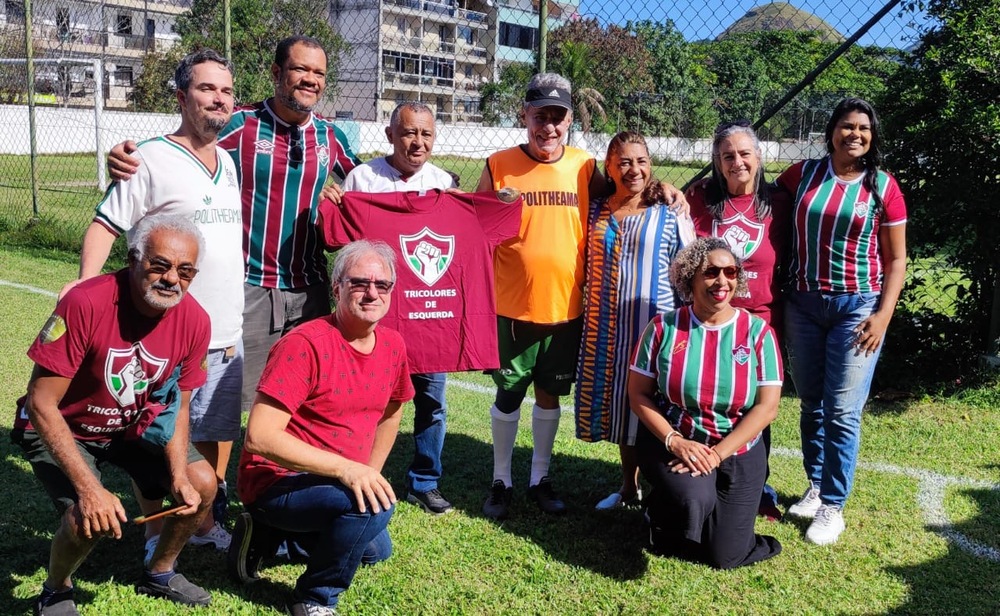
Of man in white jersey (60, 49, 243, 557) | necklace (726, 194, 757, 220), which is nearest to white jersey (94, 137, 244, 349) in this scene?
man in white jersey (60, 49, 243, 557)

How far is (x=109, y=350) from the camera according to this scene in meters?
3.15

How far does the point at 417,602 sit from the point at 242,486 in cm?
87

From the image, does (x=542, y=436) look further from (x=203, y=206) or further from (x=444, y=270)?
(x=203, y=206)

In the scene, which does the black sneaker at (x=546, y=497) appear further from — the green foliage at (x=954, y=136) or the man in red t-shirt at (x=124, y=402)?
the green foliage at (x=954, y=136)

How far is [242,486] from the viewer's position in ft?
11.5

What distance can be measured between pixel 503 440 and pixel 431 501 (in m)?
0.49

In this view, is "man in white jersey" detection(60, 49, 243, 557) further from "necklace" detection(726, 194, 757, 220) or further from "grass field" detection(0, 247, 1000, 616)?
"necklace" detection(726, 194, 757, 220)

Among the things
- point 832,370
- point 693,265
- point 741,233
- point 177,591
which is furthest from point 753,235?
point 177,591

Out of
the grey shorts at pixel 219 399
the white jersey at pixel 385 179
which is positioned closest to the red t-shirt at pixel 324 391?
the grey shorts at pixel 219 399

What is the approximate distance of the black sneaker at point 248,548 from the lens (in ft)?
11.8

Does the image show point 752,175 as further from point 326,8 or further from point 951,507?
point 326,8

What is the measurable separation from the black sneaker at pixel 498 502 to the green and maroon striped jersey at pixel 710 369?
1.07 meters

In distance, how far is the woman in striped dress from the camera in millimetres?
4250

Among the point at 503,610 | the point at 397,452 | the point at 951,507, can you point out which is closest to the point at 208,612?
the point at 503,610
